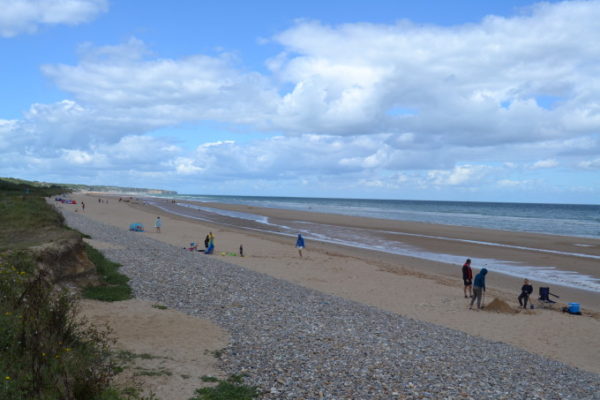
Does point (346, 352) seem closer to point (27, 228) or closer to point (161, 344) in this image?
point (161, 344)

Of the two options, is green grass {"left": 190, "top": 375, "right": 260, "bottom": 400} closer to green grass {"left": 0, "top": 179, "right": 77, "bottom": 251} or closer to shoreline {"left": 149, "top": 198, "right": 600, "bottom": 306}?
green grass {"left": 0, "top": 179, "right": 77, "bottom": 251}

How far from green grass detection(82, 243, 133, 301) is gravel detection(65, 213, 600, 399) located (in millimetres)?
408

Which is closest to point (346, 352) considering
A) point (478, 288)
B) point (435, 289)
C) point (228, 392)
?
point (228, 392)

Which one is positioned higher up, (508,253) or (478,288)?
(478,288)

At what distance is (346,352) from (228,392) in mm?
3231

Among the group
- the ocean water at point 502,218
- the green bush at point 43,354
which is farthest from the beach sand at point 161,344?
the ocean water at point 502,218

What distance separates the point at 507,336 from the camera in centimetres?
1348

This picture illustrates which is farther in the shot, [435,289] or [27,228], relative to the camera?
[435,289]

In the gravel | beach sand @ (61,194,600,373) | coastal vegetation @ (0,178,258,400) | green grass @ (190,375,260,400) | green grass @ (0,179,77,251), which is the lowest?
beach sand @ (61,194,600,373)

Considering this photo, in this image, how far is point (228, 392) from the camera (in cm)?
705

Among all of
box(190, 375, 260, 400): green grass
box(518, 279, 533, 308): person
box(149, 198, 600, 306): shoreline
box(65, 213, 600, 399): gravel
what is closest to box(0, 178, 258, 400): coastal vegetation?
box(190, 375, 260, 400): green grass

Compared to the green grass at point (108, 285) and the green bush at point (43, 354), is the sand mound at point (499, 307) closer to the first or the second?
the green grass at point (108, 285)

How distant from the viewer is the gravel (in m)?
7.80

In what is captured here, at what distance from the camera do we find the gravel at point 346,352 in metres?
7.80
